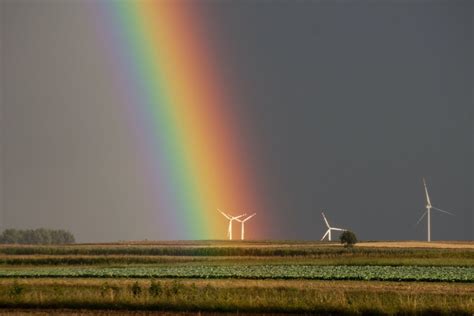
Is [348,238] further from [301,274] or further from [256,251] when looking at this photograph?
[301,274]

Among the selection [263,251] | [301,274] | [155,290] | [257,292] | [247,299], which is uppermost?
[263,251]

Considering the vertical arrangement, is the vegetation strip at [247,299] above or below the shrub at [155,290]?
below

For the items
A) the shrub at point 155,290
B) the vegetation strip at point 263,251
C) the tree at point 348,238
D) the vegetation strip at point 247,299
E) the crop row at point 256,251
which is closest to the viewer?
the vegetation strip at point 247,299

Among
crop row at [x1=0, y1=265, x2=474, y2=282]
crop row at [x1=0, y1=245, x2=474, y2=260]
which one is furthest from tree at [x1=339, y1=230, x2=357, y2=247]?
crop row at [x1=0, y1=265, x2=474, y2=282]

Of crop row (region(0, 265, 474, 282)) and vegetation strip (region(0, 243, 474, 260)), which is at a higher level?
vegetation strip (region(0, 243, 474, 260))

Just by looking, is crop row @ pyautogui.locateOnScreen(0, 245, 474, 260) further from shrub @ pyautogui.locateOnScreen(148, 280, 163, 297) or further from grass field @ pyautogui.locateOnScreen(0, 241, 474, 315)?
shrub @ pyautogui.locateOnScreen(148, 280, 163, 297)

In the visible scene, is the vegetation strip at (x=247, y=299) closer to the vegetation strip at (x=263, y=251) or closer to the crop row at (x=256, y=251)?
the vegetation strip at (x=263, y=251)

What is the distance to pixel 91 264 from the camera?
3656 inches

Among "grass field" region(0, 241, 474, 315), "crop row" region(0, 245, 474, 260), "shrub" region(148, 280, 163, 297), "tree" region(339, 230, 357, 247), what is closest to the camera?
"grass field" region(0, 241, 474, 315)

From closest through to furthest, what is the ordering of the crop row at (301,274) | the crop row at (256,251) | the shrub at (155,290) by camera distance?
the shrub at (155,290) → the crop row at (301,274) → the crop row at (256,251)

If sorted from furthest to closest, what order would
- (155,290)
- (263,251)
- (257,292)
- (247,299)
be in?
(263,251) < (257,292) < (155,290) < (247,299)

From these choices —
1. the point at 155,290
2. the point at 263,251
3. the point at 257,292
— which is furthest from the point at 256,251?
the point at 155,290

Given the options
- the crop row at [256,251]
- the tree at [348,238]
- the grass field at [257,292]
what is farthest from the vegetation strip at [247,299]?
the tree at [348,238]

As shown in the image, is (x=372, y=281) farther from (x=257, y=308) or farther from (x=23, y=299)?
(x=23, y=299)
